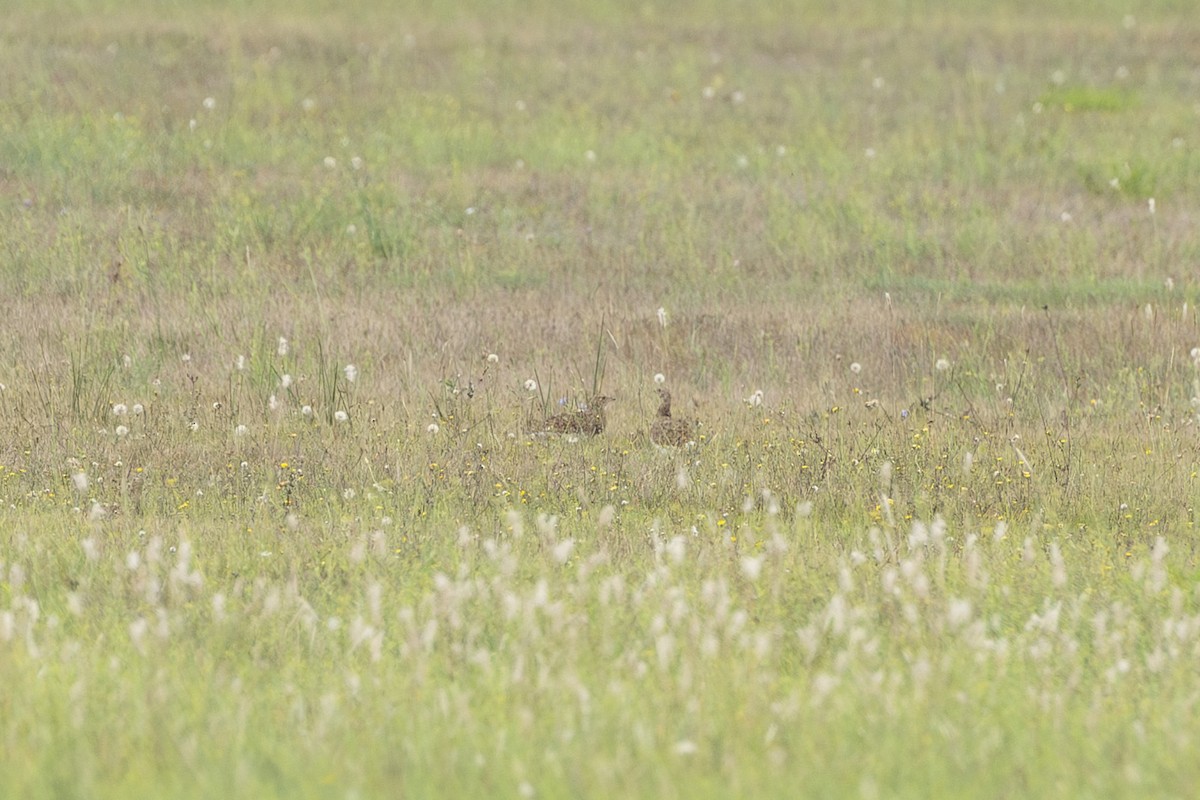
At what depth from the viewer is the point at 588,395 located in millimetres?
8414

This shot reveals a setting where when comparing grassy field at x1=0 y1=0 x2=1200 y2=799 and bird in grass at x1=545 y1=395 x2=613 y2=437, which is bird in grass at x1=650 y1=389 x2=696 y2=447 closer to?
grassy field at x1=0 y1=0 x2=1200 y2=799

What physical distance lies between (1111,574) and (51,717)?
3193mm

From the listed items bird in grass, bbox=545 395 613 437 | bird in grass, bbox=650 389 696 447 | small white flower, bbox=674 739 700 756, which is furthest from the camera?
bird in grass, bbox=545 395 613 437

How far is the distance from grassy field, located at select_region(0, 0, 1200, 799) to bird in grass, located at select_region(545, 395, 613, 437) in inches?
4.4

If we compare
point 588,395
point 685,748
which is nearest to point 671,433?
point 588,395

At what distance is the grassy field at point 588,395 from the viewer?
3.79 meters

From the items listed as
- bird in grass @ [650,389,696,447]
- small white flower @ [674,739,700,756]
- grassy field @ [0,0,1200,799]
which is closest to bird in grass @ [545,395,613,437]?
grassy field @ [0,0,1200,799]

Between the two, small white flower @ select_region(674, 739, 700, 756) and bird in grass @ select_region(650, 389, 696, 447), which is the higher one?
small white flower @ select_region(674, 739, 700, 756)

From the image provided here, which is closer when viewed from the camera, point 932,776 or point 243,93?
point 932,776

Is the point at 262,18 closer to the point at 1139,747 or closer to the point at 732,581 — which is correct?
the point at 732,581

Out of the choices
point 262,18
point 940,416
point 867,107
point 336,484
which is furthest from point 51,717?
point 262,18

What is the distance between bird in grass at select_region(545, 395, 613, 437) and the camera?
761 centimetres

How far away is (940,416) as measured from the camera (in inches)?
321

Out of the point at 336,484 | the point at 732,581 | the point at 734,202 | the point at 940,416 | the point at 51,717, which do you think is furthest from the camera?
the point at 734,202
